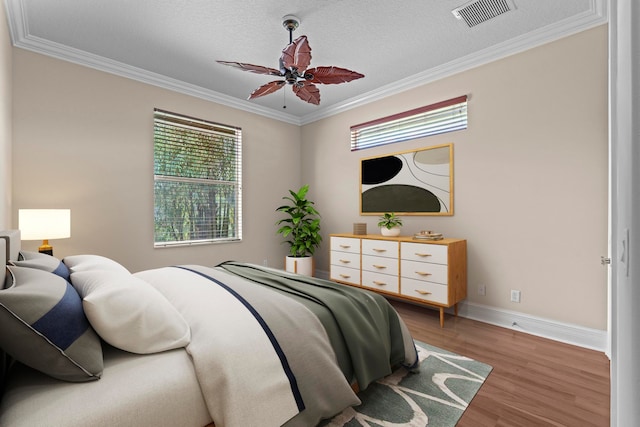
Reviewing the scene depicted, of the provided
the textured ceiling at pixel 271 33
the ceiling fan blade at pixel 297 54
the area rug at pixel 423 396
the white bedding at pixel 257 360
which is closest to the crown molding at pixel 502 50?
the textured ceiling at pixel 271 33

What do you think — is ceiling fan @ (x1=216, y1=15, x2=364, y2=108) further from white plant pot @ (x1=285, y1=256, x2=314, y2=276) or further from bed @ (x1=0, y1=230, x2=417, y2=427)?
white plant pot @ (x1=285, y1=256, x2=314, y2=276)

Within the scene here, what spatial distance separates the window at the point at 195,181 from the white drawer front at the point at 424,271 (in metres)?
2.38

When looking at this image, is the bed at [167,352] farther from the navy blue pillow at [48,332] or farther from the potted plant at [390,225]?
the potted plant at [390,225]

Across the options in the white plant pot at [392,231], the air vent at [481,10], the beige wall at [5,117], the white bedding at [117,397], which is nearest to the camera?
the white bedding at [117,397]

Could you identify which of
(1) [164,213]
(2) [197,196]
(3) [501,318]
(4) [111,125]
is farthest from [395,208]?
(4) [111,125]

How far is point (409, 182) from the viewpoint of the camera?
3.67 metres

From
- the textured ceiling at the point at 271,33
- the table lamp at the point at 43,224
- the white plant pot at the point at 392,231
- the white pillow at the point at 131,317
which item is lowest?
the white pillow at the point at 131,317

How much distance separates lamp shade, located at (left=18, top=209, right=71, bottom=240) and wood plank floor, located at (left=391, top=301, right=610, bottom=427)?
3188mm

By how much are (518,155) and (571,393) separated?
1964mm

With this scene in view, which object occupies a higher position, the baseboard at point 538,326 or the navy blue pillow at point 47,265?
the navy blue pillow at point 47,265

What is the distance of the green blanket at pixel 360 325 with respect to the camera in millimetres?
1621

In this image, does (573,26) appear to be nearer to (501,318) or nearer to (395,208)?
(395,208)

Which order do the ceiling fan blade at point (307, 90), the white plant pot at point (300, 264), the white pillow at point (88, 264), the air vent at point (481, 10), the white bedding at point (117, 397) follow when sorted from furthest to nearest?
the white plant pot at point (300, 264) < the ceiling fan blade at point (307, 90) < the air vent at point (481, 10) < the white pillow at point (88, 264) < the white bedding at point (117, 397)

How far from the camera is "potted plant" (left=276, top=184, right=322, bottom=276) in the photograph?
4.37 metres
